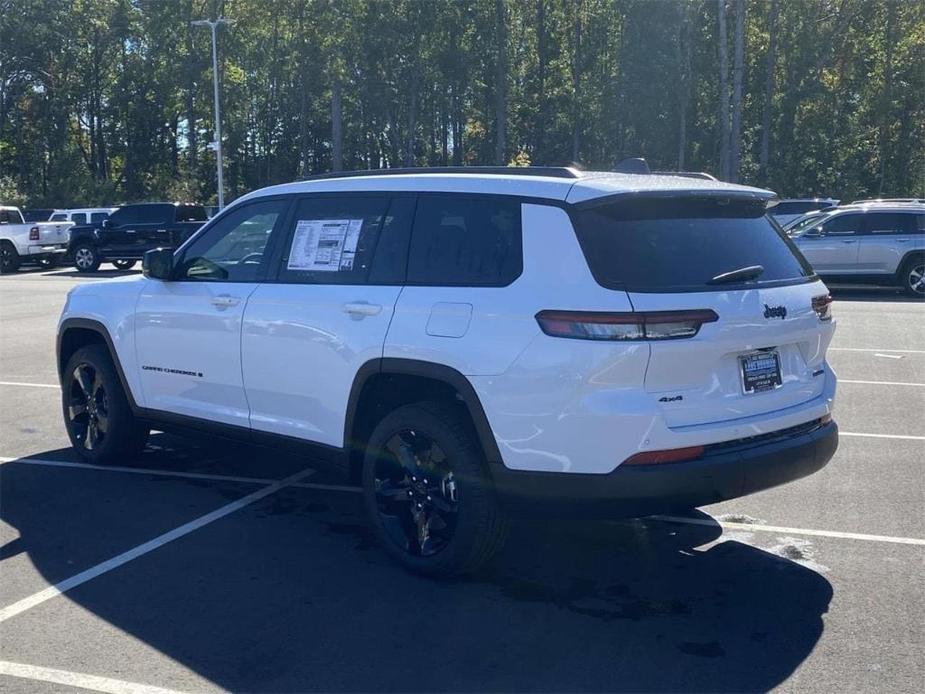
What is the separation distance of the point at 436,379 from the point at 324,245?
125 centimetres

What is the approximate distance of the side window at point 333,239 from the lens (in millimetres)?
5535

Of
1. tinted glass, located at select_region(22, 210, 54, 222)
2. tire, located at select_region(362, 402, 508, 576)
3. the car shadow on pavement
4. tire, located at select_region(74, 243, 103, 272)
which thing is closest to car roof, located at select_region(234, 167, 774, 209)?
tire, located at select_region(362, 402, 508, 576)

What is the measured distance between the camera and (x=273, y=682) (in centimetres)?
403

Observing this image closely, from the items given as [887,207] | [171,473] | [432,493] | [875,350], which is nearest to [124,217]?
[887,207]

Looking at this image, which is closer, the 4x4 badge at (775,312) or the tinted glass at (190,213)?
the 4x4 badge at (775,312)

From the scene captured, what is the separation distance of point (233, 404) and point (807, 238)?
17.1 metres

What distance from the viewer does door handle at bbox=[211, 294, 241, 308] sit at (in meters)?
6.07

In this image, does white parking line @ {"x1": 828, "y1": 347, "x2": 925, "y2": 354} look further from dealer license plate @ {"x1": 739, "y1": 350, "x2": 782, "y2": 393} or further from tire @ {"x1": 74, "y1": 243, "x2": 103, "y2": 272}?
tire @ {"x1": 74, "y1": 243, "x2": 103, "y2": 272}

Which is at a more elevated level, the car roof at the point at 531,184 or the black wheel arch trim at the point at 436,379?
the car roof at the point at 531,184

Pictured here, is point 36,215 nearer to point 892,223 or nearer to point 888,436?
point 892,223

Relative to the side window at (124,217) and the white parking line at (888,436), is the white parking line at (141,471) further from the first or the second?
the side window at (124,217)

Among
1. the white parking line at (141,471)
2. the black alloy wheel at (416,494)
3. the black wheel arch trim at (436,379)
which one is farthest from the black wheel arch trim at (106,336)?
the black alloy wheel at (416,494)

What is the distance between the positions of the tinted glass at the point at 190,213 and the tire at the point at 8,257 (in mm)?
4887

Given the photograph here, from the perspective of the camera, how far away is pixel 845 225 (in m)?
20.6
